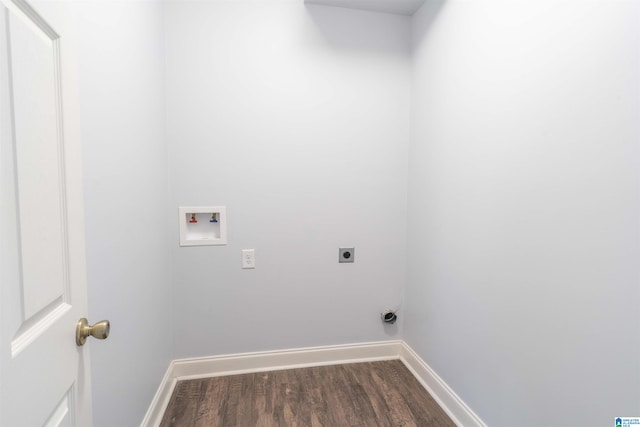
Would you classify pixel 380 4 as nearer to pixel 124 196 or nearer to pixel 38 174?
pixel 124 196

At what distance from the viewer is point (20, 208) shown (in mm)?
478

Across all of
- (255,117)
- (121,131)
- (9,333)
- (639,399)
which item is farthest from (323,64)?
(639,399)

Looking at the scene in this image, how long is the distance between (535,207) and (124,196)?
1661 millimetres

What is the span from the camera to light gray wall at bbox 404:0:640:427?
85cm

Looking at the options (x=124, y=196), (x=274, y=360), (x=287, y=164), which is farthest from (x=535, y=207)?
(x=274, y=360)

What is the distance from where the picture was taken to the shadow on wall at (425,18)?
1.66m

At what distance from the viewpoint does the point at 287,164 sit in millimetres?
1833

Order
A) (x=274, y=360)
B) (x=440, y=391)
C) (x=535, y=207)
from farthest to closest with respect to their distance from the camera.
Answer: (x=274, y=360) → (x=440, y=391) → (x=535, y=207)

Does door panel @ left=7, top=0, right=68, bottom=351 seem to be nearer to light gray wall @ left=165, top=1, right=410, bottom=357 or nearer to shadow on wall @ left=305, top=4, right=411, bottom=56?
light gray wall @ left=165, top=1, right=410, bottom=357

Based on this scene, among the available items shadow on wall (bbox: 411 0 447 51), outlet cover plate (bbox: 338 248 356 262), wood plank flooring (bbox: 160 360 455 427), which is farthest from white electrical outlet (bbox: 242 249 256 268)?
shadow on wall (bbox: 411 0 447 51)

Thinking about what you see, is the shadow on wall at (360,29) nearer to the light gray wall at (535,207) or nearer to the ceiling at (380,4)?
the ceiling at (380,4)

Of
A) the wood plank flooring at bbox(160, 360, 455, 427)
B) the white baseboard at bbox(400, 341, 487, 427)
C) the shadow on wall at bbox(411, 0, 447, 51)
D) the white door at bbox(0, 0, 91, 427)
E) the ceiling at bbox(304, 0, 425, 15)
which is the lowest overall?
the wood plank flooring at bbox(160, 360, 455, 427)

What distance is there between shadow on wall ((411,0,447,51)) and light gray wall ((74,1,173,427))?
5.24ft

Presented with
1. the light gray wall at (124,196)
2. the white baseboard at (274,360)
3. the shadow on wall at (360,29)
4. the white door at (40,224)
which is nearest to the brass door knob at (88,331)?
the white door at (40,224)
